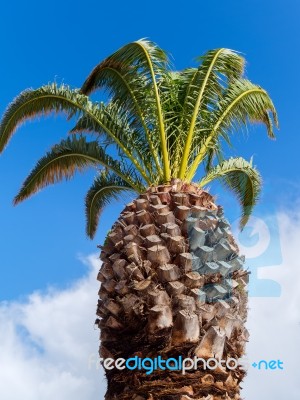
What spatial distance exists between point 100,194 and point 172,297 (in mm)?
5048

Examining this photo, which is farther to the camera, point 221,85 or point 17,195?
point 17,195

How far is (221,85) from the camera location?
33.2 feet

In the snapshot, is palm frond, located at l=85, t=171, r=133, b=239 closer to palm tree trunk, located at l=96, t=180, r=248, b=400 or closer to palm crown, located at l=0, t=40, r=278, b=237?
palm crown, located at l=0, t=40, r=278, b=237

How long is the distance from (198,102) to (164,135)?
93 centimetres

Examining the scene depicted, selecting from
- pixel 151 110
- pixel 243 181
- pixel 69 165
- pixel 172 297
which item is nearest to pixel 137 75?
pixel 151 110

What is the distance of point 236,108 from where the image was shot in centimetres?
1012

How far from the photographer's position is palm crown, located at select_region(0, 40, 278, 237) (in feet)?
31.7

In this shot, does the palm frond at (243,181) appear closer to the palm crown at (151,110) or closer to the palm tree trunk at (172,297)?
the palm crown at (151,110)

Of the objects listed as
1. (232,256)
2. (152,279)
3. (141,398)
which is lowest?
(141,398)

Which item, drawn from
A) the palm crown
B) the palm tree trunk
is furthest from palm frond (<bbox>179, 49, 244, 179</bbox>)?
the palm tree trunk

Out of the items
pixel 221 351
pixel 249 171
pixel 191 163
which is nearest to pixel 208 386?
pixel 221 351

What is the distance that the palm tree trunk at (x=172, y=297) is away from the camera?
6.82m

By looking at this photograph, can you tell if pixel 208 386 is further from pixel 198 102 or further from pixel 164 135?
pixel 198 102

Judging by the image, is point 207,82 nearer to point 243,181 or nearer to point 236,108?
point 236,108
